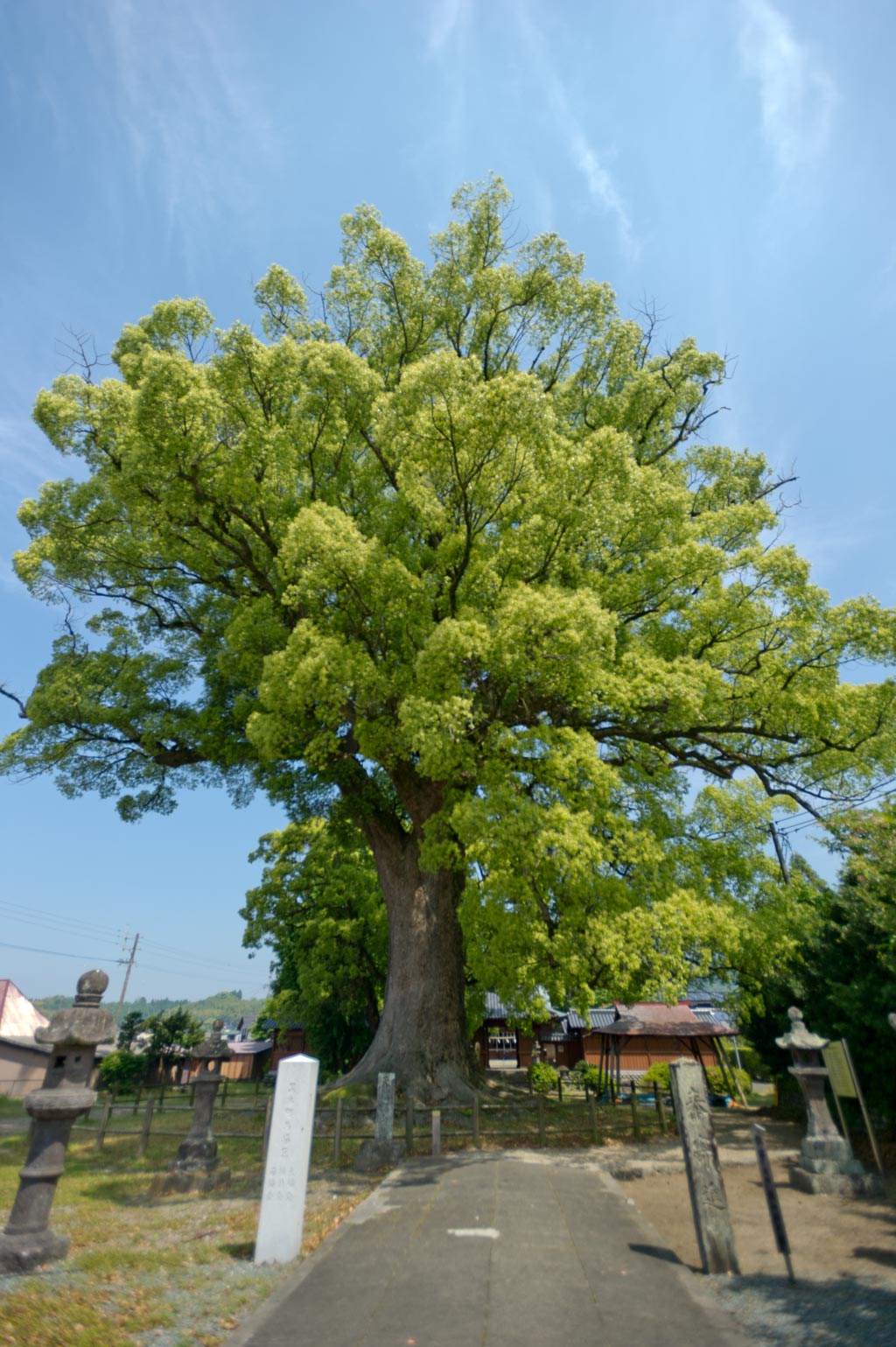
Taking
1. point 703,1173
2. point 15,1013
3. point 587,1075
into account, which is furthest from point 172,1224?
point 15,1013

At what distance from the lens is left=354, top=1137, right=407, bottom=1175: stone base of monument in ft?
30.5

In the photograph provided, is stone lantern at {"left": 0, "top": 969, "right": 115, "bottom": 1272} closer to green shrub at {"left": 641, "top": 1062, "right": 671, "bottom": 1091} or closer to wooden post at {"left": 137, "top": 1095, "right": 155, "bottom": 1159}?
wooden post at {"left": 137, "top": 1095, "right": 155, "bottom": 1159}

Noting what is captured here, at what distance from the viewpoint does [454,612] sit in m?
12.0

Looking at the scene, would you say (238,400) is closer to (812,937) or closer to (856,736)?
(856,736)

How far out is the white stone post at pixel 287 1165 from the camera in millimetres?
5715

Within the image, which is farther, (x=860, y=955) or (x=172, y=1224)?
(x=860, y=955)

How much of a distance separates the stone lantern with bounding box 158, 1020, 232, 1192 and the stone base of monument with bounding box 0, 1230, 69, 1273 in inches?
127

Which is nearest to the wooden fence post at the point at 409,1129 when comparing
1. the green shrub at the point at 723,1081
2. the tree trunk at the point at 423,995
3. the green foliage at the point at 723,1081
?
the tree trunk at the point at 423,995

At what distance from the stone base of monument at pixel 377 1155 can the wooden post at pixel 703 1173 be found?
5028mm

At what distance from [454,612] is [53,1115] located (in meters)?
8.76

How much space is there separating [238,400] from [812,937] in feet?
47.4

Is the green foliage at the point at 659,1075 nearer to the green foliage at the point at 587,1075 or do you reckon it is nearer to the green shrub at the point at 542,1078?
the green foliage at the point at 587,1075

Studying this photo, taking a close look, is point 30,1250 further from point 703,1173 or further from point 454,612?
point 454,612

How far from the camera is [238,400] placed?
1266cm
